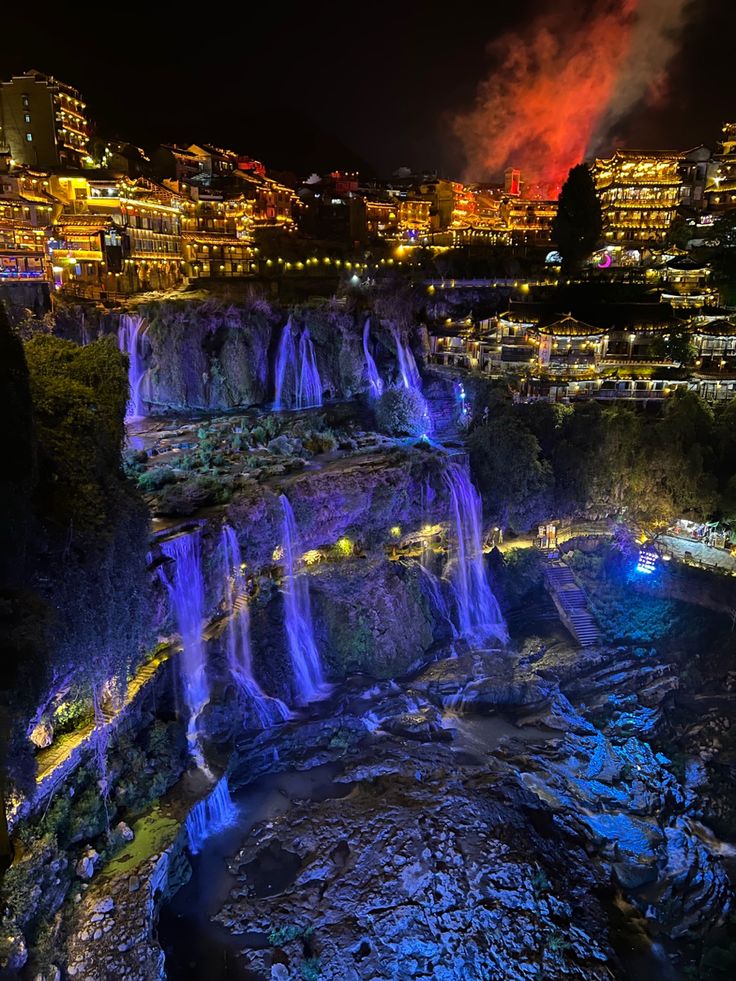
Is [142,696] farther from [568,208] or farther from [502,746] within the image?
[568,208]

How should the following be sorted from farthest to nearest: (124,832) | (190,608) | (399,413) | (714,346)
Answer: (714,346) → (399,413) → (190,608) → (124,832)

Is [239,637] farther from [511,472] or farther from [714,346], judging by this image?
[714,346]

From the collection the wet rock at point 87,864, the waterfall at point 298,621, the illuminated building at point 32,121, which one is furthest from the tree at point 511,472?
the illuminated building at point 32,121

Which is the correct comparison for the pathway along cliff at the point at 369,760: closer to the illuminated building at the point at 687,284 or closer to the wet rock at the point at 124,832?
the wet rock at the point at 124,832

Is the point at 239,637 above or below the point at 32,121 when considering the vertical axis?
below

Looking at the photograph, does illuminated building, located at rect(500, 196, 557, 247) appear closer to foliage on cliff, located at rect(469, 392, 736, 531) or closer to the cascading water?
the cascading water

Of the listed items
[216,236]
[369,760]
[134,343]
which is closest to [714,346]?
[369,760]
